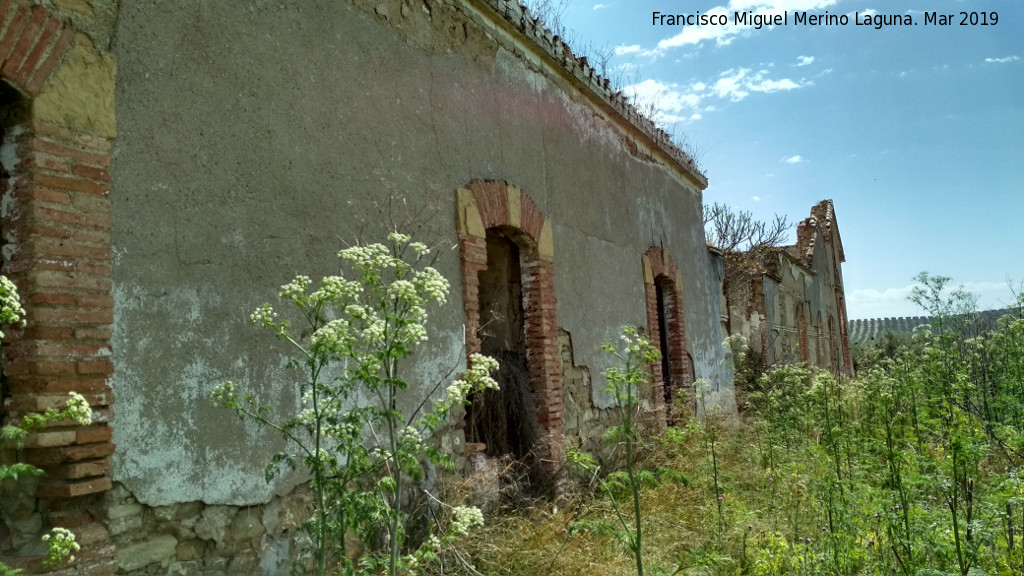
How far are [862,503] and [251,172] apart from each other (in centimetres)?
474

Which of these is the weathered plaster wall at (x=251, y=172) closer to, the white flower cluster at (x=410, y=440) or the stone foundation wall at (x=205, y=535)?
the stone foundation wall at (x=205, y=535)

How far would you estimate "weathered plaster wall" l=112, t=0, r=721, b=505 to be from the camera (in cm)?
336

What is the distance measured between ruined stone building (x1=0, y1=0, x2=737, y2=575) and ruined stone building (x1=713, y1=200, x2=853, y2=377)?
6614mm

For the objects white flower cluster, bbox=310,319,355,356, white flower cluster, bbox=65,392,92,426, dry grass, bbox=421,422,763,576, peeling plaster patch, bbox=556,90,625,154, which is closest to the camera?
white flower cluster, bbox=65,392,92,426

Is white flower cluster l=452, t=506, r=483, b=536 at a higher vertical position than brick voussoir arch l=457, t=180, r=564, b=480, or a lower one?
lower

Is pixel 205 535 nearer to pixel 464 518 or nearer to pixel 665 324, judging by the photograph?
pixel 464 518

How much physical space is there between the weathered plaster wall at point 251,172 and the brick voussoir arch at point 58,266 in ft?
0.40

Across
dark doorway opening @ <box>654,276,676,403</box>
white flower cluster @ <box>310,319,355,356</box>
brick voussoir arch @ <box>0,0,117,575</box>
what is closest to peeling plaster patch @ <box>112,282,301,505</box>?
brick voussoir arch @ <box>0,0,117,575</box>

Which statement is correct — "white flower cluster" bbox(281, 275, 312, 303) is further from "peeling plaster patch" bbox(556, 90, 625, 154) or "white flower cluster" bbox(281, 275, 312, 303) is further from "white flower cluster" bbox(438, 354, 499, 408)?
"peeling plaster patch" bbox(556, 90, 625, 154)

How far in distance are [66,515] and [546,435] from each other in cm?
406

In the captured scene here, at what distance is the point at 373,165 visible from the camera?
16.0 ft

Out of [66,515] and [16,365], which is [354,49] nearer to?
[16,365]

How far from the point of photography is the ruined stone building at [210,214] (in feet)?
9.86

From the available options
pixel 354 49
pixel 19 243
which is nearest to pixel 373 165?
pixel 354 49
